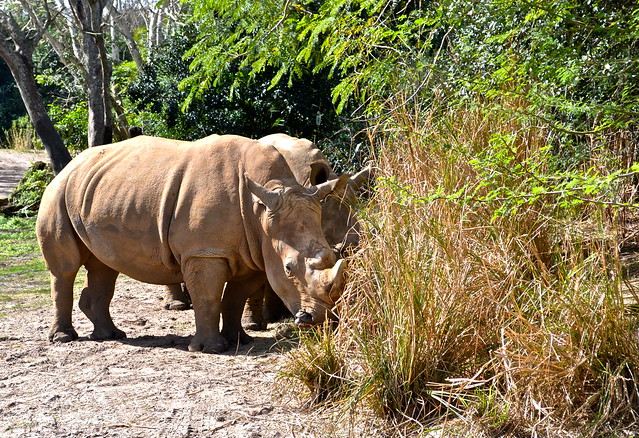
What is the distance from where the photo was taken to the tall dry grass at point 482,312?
174 inches

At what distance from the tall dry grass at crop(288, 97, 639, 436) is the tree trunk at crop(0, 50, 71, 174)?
344 inches

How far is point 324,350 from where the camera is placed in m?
5.20

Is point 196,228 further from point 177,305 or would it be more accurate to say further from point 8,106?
point 8,106

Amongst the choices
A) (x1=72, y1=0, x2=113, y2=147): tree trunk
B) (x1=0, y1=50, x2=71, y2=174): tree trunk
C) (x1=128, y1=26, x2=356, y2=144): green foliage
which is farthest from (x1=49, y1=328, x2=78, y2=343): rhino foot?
(x1=0, y1=50, x2=71, y2=174): tree trunk

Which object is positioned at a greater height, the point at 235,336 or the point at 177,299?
the point at 235,336

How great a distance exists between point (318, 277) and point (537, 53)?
230cm

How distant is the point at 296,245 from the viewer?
6574 mm

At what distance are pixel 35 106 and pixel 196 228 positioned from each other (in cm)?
756

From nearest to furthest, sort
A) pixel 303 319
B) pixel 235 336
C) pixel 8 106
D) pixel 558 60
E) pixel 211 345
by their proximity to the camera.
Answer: pixel 558 60, pixel 303 319, pixel 211 345, pixel 235 336, pixel 8 106

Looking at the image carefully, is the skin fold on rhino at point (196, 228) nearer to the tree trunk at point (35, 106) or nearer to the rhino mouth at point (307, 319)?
the rhino mouth at point (307, 319)

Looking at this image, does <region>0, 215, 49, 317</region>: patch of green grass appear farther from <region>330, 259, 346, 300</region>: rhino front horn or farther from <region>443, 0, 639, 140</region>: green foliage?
<region>443, 0, 639, 140</region>: green foliage

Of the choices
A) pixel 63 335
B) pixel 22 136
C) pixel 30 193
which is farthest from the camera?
pixel 22 136

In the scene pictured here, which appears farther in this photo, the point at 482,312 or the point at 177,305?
the point at 177,305

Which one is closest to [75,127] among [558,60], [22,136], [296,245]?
[22,136]
